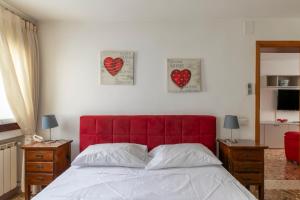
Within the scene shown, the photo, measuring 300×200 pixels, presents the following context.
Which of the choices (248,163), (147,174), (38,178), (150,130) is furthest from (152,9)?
(38,178)

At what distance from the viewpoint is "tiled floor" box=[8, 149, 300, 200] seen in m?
3.21

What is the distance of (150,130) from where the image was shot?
10.7 feet

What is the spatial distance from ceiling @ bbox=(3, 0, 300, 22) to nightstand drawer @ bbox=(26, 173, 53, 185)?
2.06 meters

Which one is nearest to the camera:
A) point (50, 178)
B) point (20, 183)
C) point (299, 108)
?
point (50, 178)

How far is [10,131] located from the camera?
306cm

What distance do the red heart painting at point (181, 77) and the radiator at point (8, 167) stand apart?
232cm

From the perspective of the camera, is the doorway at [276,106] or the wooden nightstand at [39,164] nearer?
the wooden nightstand at [39,164]

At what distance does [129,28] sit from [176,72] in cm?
92

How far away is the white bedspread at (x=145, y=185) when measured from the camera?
188cm

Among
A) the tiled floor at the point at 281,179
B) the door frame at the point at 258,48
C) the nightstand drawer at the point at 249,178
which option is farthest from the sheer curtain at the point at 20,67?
the tiled floor at the point at 281,179

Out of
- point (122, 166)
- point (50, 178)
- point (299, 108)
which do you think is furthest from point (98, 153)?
point (299, 108)

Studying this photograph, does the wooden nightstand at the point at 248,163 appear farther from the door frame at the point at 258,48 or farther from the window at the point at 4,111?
the window at the point at 4,111

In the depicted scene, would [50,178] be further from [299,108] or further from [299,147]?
[299,108]

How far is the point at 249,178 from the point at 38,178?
255cm
